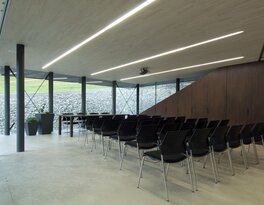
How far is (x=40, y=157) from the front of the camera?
5488mm

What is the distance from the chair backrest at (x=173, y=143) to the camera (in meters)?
3.39

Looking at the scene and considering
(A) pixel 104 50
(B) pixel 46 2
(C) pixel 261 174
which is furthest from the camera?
(A) pixel 104 50

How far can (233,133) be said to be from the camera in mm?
4668

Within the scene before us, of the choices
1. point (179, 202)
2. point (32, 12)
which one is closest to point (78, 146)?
point (32, 12)

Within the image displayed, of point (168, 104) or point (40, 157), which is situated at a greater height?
point (168, 104)

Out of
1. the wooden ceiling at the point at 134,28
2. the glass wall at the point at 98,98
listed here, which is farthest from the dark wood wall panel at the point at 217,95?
the glass wall at the point at 98,98

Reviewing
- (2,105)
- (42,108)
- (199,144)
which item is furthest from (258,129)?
(2,105)

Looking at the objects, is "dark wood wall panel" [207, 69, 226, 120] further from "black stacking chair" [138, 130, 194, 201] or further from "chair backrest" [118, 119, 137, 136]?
"black stacking chair" [138, 130, 194, 201]

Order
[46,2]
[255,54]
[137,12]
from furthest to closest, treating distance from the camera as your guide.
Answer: [255,54] < [137,12] < [46,2]

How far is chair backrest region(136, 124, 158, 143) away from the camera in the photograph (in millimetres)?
4203

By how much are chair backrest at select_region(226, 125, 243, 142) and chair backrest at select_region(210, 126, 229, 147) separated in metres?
0.14

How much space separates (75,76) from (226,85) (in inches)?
310

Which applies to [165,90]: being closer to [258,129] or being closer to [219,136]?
[258,129]

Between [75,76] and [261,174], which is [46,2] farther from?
[75,76]
